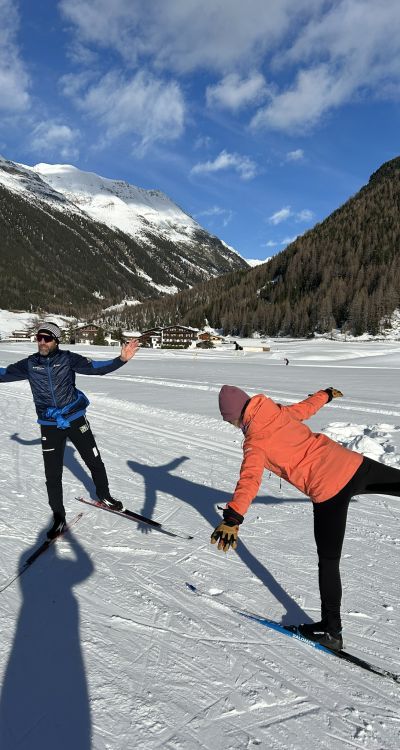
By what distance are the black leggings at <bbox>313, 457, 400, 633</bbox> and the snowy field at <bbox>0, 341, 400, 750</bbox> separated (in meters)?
0.37

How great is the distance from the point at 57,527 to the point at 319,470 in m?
2.87

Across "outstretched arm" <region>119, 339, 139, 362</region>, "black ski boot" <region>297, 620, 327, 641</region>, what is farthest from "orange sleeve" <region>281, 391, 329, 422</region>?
"outstretched arm" <region>119, 339, 139, 362</region>

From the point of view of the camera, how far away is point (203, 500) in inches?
213

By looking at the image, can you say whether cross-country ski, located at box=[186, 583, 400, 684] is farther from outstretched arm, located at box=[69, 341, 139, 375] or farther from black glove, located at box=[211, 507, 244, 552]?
outstretched arm, located at box=[69, 341, 139, 375]

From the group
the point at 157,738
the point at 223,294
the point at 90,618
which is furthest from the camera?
the point at 223,294

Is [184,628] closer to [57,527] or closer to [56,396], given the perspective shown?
[57,527]

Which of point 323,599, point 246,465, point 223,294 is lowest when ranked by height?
point 323,599

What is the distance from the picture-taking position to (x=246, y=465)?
8.61 feet

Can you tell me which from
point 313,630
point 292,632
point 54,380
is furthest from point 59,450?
point 313,630

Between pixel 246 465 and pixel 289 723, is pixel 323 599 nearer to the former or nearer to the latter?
pixel 289 723

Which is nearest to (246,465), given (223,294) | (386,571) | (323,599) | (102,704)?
(323,599)

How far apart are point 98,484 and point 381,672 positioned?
10.3ft

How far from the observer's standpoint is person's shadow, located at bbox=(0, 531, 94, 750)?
7.14ft

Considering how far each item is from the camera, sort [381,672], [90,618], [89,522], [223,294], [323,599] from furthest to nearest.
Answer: [223,294], [89,522], [90,618], [323,599], [381,672]
